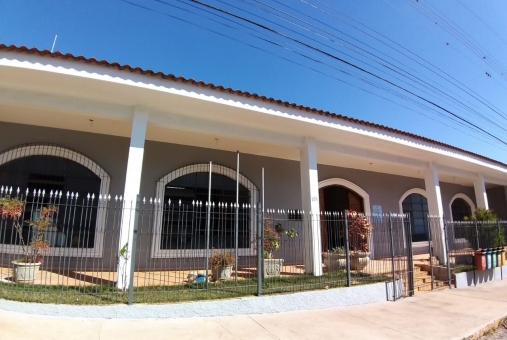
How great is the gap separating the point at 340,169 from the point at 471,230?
3.97 metres

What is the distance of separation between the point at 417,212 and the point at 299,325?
30.6ft

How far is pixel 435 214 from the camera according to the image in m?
8.99

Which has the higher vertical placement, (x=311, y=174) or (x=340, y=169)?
(x=340, y=169)

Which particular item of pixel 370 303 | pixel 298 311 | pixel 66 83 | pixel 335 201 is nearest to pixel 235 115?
pixel 66 83

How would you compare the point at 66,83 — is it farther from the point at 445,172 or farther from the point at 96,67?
the point at 445,172

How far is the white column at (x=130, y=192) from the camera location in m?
4.64

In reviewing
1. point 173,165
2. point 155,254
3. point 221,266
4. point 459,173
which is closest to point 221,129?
point 173,165

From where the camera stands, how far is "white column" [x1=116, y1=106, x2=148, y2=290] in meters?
4.64

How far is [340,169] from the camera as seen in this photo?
989 cm

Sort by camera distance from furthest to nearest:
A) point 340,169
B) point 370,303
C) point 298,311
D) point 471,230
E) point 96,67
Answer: point 340,169
point 471,230
point 370,303
point 298,311
point 96,67

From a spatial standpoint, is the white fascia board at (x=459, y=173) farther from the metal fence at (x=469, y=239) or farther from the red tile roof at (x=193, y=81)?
the red tile roof at (x=193, y=81)

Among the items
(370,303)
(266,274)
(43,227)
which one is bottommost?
(370,303)

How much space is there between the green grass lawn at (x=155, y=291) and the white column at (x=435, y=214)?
4304 mm

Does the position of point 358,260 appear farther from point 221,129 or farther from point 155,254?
point 155,254
